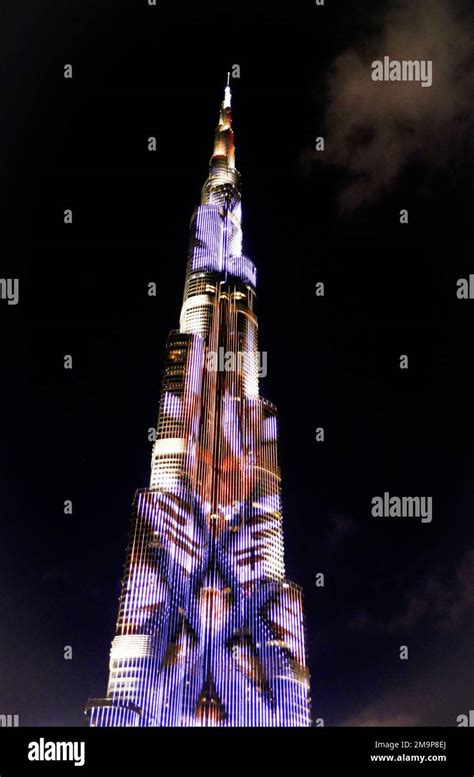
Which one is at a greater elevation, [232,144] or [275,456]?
[232,144]

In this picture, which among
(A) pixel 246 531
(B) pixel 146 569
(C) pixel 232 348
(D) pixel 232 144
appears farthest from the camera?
(D) pixel 232 144

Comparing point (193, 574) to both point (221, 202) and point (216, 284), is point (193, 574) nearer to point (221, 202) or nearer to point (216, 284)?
point (216, 284)
